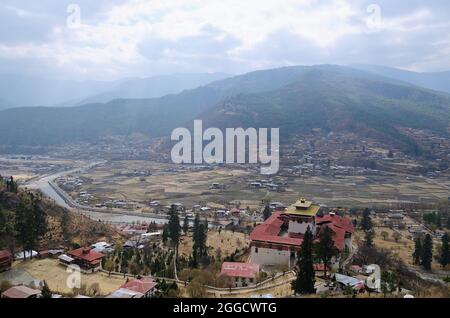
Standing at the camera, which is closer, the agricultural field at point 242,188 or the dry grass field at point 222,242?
the dry grass field at point 222,242

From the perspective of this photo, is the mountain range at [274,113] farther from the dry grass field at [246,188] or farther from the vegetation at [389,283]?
the vegetation at [389,283]

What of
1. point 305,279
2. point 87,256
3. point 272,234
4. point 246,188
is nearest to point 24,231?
point 87,256

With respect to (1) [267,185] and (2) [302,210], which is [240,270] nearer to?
(2) [302,210]

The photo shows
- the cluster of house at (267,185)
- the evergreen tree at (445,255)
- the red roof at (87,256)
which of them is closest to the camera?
the red roof at (87,256)

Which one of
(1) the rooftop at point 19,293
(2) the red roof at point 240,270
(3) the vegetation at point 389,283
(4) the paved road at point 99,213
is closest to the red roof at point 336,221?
(2) the red roof at point 240,270

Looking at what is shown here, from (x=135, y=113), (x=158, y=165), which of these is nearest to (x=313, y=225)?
(x=158, y=165)

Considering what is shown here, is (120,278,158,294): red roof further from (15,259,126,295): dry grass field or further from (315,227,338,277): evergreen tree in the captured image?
(315,227,338,277): evergreen tree
